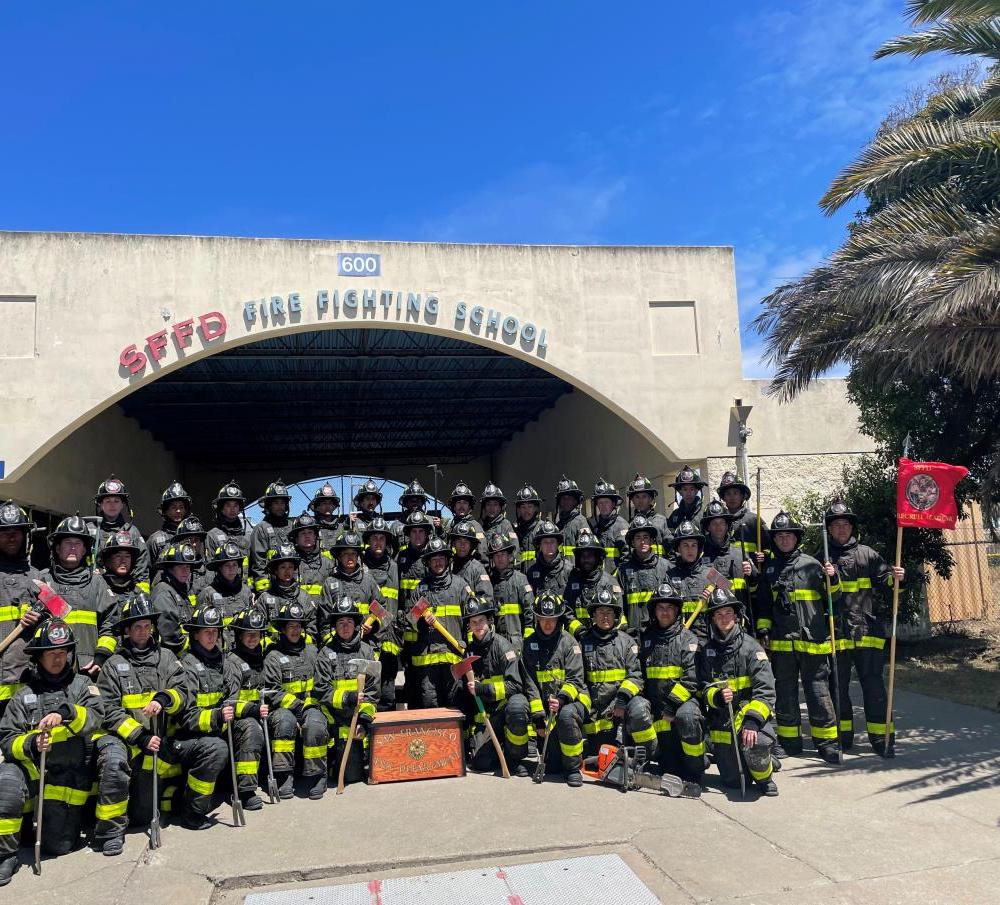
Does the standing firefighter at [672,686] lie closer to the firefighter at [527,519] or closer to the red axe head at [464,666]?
the red axe head at [464,666]

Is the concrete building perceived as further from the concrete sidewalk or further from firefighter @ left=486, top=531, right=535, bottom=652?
the concrete sidewalk

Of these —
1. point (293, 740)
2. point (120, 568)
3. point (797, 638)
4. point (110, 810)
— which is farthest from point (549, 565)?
point (110, 810)

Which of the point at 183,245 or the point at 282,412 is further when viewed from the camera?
the point at 282,412

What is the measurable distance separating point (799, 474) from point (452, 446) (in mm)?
17249

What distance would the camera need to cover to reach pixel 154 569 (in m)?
8.02

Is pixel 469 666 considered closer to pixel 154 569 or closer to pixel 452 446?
pixel 154 569

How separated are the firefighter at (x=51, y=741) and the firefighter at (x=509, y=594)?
3.69 meters

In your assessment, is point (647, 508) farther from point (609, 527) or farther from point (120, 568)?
point (120, 568)

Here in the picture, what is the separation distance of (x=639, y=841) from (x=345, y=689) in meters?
2.78

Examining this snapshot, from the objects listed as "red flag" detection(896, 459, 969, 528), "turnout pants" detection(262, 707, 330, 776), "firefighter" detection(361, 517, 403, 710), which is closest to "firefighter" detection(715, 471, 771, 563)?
"red flag" detection(896, 459, 969, 528)

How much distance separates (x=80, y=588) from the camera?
6.54 metres

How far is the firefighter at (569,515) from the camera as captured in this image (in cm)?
934

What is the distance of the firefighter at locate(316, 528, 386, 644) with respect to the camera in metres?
7.96

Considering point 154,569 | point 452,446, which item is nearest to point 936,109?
point 154,569
